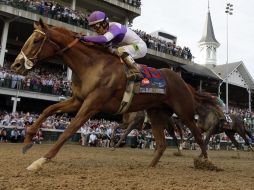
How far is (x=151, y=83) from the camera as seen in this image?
23.7 feet

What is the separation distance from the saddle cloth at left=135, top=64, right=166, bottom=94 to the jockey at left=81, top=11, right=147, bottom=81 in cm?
24

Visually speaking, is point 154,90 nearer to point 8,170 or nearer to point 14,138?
point 8,170

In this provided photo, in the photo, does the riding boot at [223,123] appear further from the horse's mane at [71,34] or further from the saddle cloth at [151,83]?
the horse's mane at [71,34]

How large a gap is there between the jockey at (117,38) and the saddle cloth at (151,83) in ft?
0.78

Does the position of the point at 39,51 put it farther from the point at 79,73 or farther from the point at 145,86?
the point at 145,86

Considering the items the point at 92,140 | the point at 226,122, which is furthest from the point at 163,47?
the point at 226,122

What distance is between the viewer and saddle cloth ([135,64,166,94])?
703cm

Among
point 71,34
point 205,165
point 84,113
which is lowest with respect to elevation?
point 205,165

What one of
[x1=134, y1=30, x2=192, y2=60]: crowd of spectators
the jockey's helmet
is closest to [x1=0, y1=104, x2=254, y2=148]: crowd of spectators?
the jockey's helmet

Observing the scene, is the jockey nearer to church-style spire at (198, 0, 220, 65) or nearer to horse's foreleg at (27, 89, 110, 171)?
horse's foreleg at (27, 89, 110, 171)

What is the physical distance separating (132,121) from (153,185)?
10.9m

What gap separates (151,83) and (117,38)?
118cm

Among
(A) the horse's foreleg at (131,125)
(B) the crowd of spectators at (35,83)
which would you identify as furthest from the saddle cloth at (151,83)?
(B) the crowd of spectators at (35,83)

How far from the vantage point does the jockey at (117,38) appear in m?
6.43
